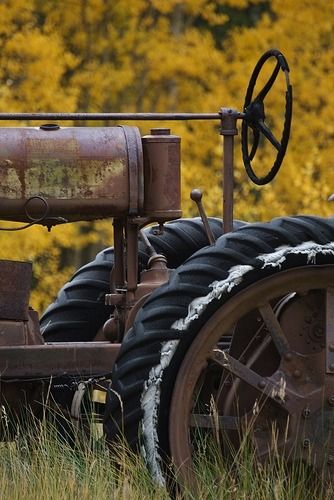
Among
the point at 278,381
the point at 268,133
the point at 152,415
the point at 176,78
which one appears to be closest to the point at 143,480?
the point at 152,415

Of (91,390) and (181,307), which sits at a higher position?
(181,307)

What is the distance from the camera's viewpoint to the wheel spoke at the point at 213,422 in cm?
520

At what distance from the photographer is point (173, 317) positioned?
204 inches

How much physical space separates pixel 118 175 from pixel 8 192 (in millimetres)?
485

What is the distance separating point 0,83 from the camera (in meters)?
16.4

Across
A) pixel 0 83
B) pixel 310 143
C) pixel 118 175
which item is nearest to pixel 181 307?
pixel 118 175

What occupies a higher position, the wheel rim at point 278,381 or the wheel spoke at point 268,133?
the wheel spoke at point 268,133

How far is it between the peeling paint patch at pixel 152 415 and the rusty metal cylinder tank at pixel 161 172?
1322mm

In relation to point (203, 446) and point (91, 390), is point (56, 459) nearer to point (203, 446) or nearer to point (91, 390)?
point (203, 446)

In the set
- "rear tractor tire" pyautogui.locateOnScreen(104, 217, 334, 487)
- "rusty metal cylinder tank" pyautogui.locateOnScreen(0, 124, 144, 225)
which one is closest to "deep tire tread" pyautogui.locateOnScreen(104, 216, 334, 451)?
"rear tractor tire" pyautogui.locateOnScreen(104, 217, 334, 487)

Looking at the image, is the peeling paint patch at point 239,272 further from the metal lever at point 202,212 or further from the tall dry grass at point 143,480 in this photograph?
the metal lever at point 202,212

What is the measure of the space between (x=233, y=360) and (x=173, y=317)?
276mm

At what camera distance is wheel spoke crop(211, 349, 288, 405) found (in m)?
5.21

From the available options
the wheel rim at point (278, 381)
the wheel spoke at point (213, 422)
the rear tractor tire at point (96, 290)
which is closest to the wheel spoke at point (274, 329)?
the wheel rim at point (278, 381)
